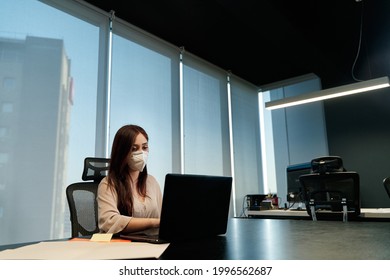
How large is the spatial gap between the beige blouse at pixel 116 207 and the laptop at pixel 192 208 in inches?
6.8

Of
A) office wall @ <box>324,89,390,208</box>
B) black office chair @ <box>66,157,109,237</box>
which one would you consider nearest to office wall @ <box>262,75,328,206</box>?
office wall @ <box>324,89,390,208</box>

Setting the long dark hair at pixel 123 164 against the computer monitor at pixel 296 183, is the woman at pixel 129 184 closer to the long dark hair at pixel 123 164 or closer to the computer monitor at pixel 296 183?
the long dark hair at pixel 123 164

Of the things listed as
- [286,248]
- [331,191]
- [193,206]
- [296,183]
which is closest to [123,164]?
[193,206]

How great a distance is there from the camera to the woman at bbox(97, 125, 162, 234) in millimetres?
1393

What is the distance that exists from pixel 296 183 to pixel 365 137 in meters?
1.83

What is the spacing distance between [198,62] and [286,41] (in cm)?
149

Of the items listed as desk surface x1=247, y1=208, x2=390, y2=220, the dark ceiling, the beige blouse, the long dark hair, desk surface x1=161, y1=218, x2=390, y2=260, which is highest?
the dark ceiling

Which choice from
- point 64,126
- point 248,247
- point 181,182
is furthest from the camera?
point 64,126

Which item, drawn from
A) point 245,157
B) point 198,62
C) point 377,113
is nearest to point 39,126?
point 198,62

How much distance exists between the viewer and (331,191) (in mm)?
2609

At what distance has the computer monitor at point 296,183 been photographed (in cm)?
329

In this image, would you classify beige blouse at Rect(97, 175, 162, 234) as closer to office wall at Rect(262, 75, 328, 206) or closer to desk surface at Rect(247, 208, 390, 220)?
desk surface at Rect(247, 208, 390, 220)

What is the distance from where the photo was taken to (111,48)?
3309 millimetres

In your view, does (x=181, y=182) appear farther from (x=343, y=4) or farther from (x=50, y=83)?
(x=343, y=4)
